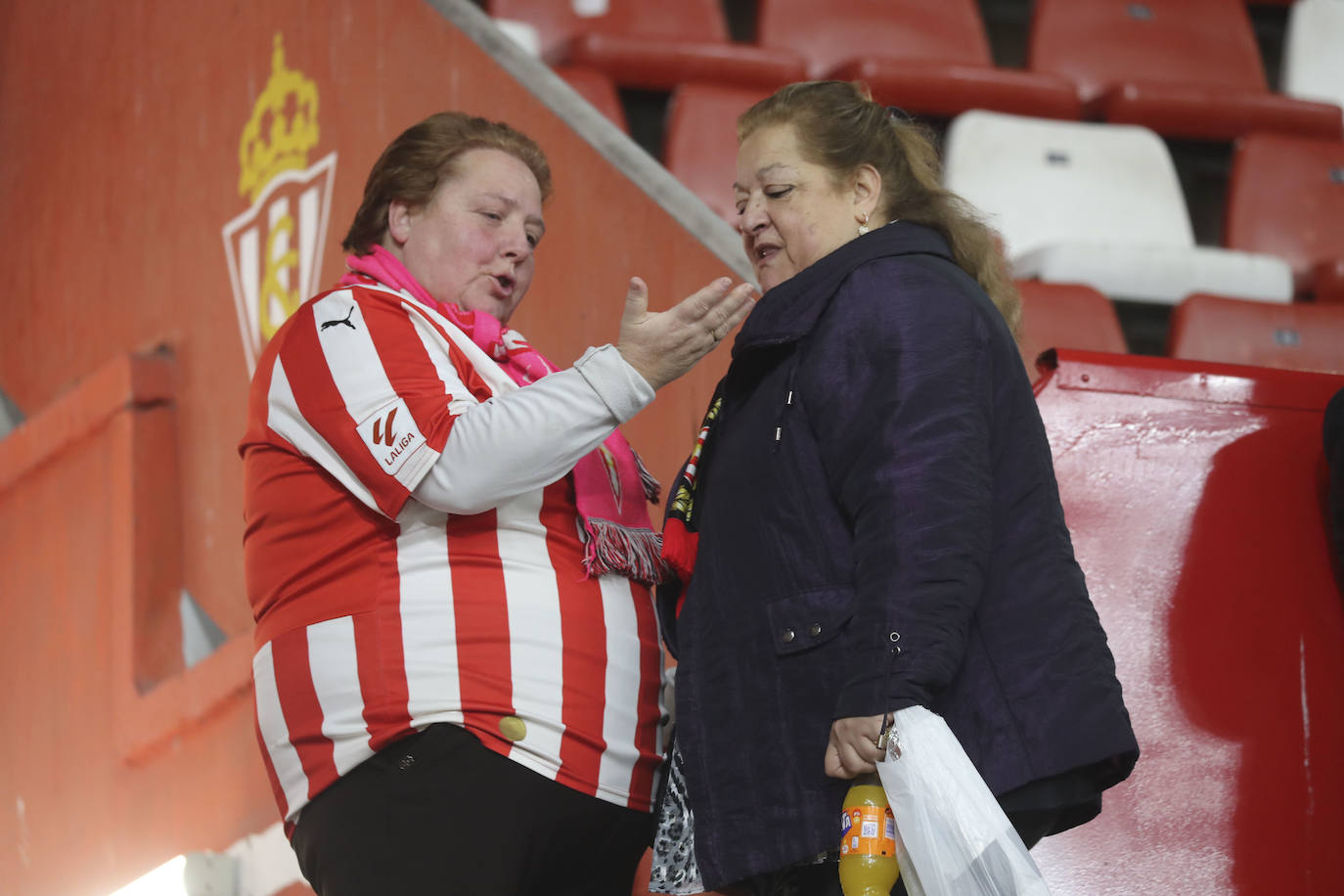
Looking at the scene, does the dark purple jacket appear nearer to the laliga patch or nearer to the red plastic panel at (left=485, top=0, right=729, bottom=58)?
the laliga patch

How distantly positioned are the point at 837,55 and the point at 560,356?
2.23 m

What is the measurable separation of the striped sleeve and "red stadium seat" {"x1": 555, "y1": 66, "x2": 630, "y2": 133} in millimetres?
2018

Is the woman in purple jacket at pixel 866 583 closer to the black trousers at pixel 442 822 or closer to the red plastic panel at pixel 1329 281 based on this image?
the black trousers at pixel 442 822

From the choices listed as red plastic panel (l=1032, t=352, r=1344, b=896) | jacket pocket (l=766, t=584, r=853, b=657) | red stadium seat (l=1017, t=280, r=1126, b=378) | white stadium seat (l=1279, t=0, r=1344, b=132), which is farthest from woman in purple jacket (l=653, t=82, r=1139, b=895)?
white stadium seat (l=1279, t=0, r=1344, b=132)

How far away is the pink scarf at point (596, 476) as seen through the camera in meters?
1.44

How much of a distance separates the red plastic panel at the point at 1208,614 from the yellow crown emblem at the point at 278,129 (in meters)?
1.58

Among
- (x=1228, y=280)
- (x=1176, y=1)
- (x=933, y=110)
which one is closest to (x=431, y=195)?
(x=1228, y=280)

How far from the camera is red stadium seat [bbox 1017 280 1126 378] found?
2793mm

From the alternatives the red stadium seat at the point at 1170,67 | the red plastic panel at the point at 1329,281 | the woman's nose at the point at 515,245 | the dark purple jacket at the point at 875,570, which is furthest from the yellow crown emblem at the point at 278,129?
the red plastic panel at the point at 1329,281

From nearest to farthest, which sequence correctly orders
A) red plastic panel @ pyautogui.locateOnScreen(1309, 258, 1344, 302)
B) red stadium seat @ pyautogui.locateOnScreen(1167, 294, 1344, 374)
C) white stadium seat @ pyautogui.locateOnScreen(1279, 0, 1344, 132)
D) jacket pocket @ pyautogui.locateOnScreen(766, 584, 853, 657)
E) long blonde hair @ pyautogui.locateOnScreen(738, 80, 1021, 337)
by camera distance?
jacket pocket @ pyautogui.locateOnScreen(766, 584, 853, 657)
long blonde hair @ pyautogui.locateOnScreen(738, 80, 1021, 337)
red stadium seat @ pyautogui.locateOnScreen(1167, 294, 1344, 374)
red plastic panel @ pyautogui.locateOnScreen(1309, 258, 1344, 302)
white stadium seat @ pyautogui.locateOnScreen(1279, 0, 1344, 132)

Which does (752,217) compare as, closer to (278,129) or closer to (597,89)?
(278,129)

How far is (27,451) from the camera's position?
3490mm

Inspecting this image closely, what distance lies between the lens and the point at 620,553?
4.72 ft

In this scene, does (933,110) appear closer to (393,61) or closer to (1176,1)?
(1176,1)
